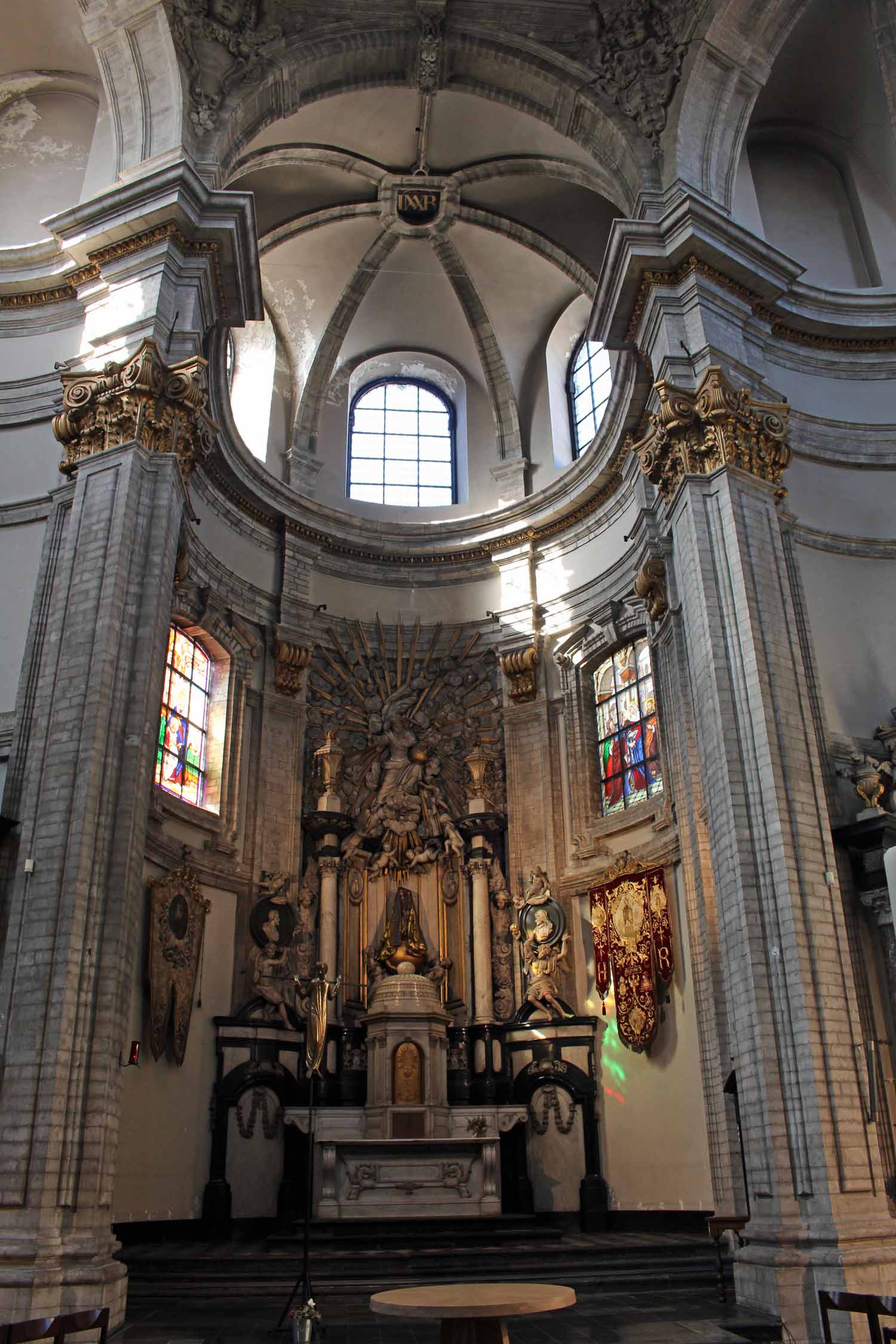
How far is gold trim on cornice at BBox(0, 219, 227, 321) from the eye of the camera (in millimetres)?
13570

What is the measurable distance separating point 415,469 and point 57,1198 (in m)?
15.3

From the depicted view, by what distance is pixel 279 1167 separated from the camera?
14945mm

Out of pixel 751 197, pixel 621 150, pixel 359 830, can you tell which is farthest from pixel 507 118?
pixel 359 830

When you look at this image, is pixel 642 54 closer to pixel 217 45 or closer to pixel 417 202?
pixel 417 202

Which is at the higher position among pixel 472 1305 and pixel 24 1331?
pixel 472 1305

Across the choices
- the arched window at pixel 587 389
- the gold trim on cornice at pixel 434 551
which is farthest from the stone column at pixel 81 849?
the arched window at pixel 587 389

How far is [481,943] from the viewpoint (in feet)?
56.1

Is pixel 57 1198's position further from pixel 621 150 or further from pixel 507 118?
pixel 507 118

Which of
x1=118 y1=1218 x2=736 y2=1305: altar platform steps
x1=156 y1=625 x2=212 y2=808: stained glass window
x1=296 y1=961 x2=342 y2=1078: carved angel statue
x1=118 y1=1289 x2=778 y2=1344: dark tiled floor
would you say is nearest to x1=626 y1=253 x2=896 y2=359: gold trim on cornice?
x1=156 y1=625 x2=212 y2=808: stained glass window

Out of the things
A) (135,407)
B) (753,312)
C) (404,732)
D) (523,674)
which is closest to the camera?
(135,407)

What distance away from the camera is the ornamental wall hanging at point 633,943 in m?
14.6

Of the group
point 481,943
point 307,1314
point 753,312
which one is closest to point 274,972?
point 481,943

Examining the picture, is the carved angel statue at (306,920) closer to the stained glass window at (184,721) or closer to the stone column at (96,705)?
the stained glass window at (184,721)

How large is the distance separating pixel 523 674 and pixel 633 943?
5193mm
